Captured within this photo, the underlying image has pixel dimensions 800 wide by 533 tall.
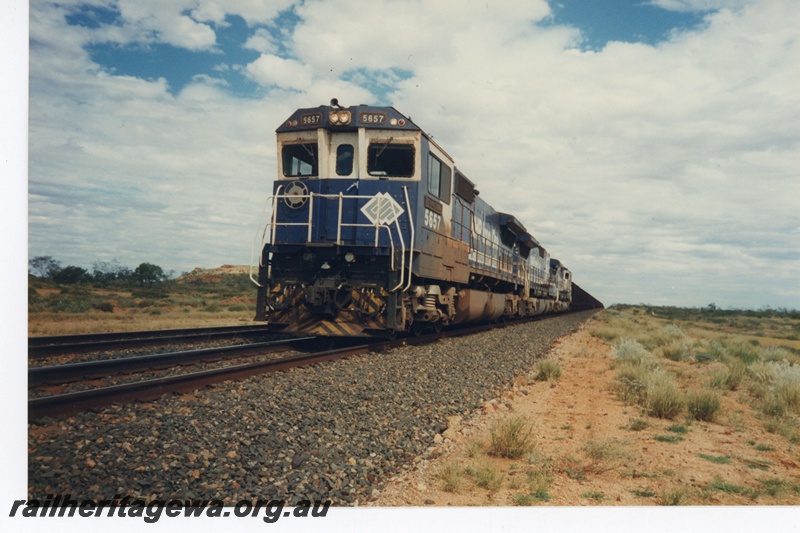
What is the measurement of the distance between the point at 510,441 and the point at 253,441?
92.4 inches

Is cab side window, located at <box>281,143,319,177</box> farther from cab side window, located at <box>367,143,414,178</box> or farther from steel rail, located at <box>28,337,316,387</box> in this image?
steel rail, located at <box>28,337,316,387</box>

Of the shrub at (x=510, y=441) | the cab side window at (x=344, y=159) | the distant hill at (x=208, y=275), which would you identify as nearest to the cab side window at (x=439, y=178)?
the cab side window at (x=344, y=159)

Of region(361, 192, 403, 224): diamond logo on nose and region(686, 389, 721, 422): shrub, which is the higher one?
region(361, 192, 403, 224): diamond logo on nose

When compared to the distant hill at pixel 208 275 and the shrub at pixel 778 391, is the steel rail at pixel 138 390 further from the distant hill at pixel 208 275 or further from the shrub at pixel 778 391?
the distant hill at pixel 208 275

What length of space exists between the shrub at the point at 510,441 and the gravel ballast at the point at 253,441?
612 mm

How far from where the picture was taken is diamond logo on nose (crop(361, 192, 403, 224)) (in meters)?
9.28

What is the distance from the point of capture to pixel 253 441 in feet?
13.8

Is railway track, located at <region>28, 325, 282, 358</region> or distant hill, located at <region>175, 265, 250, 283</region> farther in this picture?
distant hill, located at <region>175, 265, 250, 283</region>

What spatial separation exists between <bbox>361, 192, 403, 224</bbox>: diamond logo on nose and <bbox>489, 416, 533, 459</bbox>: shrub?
4.97m

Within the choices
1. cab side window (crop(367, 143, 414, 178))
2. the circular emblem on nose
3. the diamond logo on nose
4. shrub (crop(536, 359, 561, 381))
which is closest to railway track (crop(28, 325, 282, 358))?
the circular emblem on nose

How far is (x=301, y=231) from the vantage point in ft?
31.6

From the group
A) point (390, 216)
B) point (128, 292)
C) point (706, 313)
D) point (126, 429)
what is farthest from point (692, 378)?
point (706, 313)

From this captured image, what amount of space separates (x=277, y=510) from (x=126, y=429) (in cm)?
142

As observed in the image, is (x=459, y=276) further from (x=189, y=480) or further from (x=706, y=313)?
(x=706, y=313)
